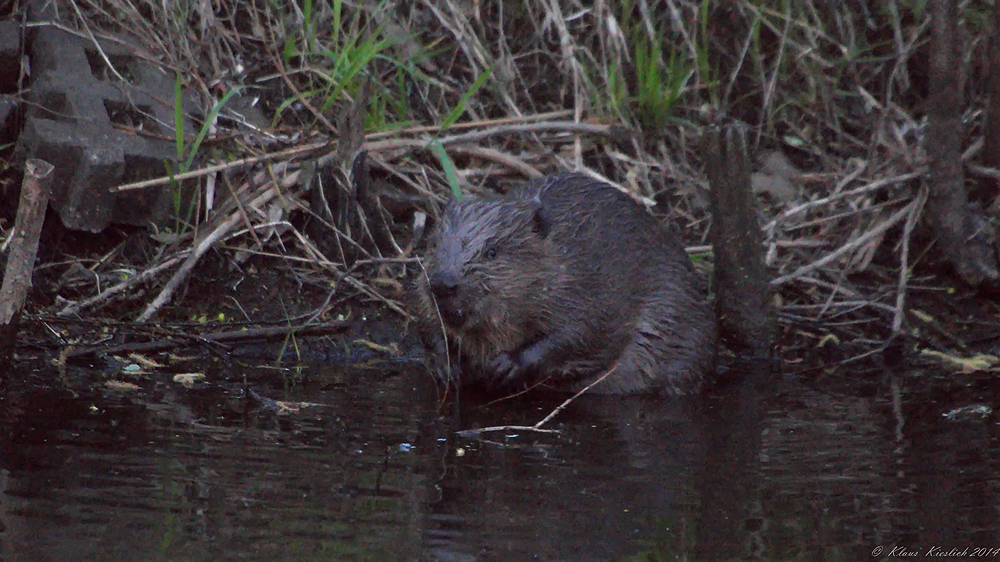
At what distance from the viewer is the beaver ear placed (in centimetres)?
405

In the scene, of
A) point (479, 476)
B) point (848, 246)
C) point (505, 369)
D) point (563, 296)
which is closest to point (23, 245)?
point (479, 476)

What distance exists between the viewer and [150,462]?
2924 millimetres

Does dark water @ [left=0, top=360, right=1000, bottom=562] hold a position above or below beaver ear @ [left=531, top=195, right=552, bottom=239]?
below

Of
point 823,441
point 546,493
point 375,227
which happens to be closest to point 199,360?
point 375,227

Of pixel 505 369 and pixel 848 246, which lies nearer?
pixel 505 369

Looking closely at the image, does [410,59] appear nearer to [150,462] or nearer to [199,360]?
[199,360]

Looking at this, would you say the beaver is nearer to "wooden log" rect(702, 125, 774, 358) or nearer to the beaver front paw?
the beaver front paw

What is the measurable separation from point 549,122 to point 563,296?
5.52 ft

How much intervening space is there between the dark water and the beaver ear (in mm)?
581

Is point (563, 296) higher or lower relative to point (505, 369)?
higher

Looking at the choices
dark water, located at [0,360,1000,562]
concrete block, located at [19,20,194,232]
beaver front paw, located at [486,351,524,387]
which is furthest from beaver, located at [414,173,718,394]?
concrete block, located at [19,20,194,232]

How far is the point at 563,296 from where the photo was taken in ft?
13.5

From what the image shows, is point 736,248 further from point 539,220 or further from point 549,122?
point 549,122

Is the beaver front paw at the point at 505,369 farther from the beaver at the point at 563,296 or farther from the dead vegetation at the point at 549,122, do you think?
the dead vegetation at the point at 549,122
